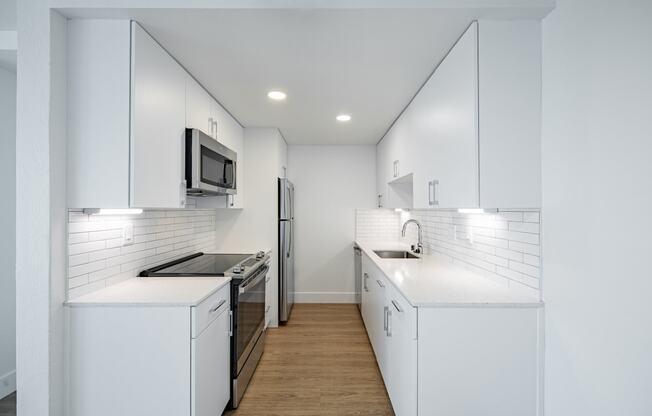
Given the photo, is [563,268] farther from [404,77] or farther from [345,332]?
[345,332]

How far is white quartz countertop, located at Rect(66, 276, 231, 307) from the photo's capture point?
1.56 m

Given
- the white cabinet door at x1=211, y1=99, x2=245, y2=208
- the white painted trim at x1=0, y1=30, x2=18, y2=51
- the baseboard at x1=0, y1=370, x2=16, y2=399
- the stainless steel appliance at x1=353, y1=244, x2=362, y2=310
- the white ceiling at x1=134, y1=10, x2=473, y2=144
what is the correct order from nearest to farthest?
the white ceiling at x1=134, y1=10, x2=473, y2=144 < the white painted trim at x1=0, y1=30, x2=18, y2=51 < the baseboard at x1=0, y1=370, x2=16, y2=399 < the white cabinet door at x1=211, y1=99, x2=245, y2=208 < the stainless steel appliance at x1=353, y1=244, x2=362, y2=310

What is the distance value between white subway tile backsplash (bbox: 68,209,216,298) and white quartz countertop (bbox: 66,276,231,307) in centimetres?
8

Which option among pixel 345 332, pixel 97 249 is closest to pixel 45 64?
pixel 97 249

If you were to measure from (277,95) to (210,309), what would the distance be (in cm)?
173

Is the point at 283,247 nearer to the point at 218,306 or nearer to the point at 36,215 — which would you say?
the point at 218,306

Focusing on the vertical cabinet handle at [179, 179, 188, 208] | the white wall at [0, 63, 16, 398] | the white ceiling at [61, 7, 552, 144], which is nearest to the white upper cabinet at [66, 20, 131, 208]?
the white ceiling at [61, 7, 552, 144]

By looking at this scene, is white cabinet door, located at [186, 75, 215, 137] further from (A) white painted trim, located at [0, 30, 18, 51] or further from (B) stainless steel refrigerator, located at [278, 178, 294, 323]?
(B) stainless steel refrigerator, located at [278, 178, 294, 323]

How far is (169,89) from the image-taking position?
191 cm

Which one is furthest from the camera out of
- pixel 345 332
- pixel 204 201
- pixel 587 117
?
pixel 345 332

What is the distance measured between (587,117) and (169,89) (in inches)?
85.6

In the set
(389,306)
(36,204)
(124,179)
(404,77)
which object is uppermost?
(404,77)

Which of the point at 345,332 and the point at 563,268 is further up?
the point at 563,268

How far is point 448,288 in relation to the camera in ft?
5.93
